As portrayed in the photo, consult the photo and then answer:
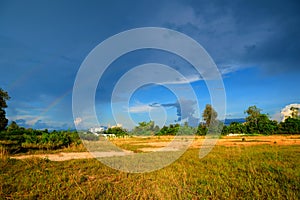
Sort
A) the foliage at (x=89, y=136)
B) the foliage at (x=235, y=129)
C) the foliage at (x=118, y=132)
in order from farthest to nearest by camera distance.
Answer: the foliage at (x=235, y=129) → the foliage at (x=118, y=132) → the foliage at (x=89, y=136)

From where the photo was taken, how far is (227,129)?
3619 cm

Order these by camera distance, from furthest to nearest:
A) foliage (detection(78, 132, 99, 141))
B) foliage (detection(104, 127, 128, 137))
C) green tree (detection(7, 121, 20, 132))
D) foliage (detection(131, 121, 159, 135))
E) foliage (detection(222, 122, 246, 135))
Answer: foliage (detection(131, 121, 159, 135)) < foliage (detection(222, 122, 246, 135)) < foliage (detection(104, 127, 128, 137)) < green tree (detection(7, 121, 20, 132)) < foliage (detection(78, 132, 99, 141))

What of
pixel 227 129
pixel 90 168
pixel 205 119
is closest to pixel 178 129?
pixel 227 129

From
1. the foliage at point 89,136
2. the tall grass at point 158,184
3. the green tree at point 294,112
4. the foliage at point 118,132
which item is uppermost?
the green tree at point 294,112

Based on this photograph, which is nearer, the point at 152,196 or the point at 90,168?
the point at 152,196

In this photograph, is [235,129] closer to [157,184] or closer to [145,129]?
[145,129]

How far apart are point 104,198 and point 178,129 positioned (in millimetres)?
35154

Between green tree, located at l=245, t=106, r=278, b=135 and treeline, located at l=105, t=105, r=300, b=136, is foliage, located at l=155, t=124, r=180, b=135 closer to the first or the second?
treeline, located at l=105, t=105, r=300, b=136

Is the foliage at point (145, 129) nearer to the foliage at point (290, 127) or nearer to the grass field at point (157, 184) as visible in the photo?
the foliage at point (290, 127)

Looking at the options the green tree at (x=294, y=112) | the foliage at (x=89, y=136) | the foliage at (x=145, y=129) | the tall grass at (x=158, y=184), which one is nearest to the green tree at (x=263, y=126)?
the green tree at (x=294, y=112)

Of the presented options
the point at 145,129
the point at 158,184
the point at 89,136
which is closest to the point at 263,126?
the point at 145,129

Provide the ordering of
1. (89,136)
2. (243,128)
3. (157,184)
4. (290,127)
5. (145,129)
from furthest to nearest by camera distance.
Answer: (145,129)
(243,128)
(290,127)
(89,136)
(157,184)

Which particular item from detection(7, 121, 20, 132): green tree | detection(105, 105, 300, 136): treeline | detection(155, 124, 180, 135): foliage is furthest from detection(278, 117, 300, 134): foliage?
detection(7, 121, 20, 132): green tree

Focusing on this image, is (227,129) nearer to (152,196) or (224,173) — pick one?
(224,173)
